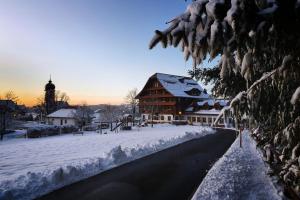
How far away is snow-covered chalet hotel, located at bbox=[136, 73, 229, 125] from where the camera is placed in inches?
2640

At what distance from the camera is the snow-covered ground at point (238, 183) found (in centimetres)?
895

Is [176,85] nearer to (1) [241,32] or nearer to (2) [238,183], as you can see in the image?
(2) [238,183]

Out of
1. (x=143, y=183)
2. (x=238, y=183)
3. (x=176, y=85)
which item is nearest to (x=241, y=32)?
(x=238, y=183)

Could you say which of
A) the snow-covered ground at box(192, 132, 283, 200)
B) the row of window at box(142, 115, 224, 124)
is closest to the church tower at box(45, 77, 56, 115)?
the row of window at box(142, 115, 224, 124)

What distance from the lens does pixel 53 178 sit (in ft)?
35.2

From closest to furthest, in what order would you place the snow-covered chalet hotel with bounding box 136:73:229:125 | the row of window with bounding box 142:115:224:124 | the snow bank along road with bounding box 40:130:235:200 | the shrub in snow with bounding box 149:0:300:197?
the shrub in snow with bounding box 149:0:300:197 < the snow bank along road with bounding box 40:130:235:200 < the row of window with bounding box 142:115:224:124 < the snow-covered chalet hotel with bounding box 136:73:229:125

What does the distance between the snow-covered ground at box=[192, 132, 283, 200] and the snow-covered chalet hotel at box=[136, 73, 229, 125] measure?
5126cm

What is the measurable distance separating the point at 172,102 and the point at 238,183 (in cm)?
5776

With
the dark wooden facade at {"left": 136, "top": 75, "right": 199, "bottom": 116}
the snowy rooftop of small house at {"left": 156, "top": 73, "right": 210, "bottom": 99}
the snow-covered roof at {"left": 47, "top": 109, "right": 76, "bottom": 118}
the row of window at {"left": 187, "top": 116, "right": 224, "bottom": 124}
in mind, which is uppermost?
the snowy rooftop of small house at {"left": 156, "top": 73, "right": 210, "bottom": 99}

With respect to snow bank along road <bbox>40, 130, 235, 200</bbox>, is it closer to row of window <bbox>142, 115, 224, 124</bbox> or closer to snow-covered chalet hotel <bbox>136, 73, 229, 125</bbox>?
row of window <bbox>142, 115, 224, 124</bbox>

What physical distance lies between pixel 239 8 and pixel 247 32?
47 cm

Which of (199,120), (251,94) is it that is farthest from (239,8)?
(199,120)

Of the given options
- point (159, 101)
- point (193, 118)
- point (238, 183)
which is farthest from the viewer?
point (159, 101)

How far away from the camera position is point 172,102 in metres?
68.1
